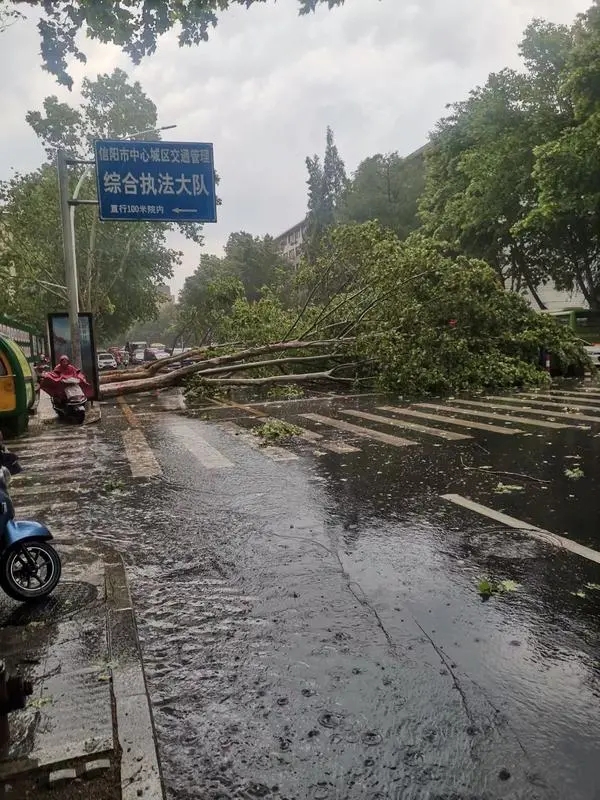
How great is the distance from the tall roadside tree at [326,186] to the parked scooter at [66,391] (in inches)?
2140

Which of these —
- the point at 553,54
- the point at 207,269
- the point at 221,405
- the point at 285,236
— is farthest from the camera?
the point at 285,236

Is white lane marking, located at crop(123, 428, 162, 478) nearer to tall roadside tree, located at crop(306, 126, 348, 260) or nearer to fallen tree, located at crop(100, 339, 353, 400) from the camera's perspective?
fallen tree, located at crop(100, 339, 353, 400)

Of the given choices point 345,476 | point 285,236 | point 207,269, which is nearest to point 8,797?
point 345,476

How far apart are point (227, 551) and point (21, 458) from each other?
225 inches

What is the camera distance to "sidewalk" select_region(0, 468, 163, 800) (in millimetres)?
2451

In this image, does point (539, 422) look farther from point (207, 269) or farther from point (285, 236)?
point (285, 236)

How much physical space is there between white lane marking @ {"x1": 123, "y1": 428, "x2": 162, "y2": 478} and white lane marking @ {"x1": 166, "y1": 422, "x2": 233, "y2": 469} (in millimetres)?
617

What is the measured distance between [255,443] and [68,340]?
27.7ft

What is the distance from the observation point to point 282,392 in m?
18.8

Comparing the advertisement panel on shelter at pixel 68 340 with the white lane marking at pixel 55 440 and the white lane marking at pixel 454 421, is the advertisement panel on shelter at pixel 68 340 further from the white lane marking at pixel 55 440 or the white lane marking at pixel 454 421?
the white lane marking at pixel 454 421

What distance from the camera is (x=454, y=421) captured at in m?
11.6

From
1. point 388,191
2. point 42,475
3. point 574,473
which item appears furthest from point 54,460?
point 388,191

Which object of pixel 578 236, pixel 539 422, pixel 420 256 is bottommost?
pixel 539 422

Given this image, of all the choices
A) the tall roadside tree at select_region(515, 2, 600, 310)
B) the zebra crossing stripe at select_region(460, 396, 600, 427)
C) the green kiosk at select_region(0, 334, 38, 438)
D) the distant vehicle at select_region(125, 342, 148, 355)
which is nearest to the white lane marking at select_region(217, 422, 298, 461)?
the green kiosk at select_region(0, 334, 38, 438)
